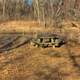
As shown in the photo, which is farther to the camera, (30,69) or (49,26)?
(49,26)

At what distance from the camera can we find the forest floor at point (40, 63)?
27.7 ft

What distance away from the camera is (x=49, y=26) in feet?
68.8

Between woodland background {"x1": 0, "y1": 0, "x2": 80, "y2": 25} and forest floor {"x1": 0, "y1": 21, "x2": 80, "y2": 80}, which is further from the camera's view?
woodland background {"x1": 0, "y1": 0, "x2": 80, "y2": 25}

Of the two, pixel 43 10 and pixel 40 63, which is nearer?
pixel 40 63

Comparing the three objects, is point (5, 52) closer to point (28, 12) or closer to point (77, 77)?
point (77, 77)

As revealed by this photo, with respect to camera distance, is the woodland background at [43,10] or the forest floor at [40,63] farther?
the woodland background at [43,10]

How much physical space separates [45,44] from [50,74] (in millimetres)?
4312

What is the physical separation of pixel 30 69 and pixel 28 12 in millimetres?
29077

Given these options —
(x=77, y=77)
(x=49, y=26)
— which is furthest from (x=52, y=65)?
(x=49, y=26)

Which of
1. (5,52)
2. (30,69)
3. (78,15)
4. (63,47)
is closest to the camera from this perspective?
(30,69)

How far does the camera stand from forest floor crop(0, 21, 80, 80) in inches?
333

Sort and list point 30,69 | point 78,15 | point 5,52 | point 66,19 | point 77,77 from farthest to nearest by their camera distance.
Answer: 1. point 66,19
2. point 78,15
3. point 5,52
4. point 30,69
5. point 77,77

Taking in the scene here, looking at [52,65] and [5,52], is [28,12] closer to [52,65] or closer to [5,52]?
[5,52]

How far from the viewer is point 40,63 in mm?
10023
